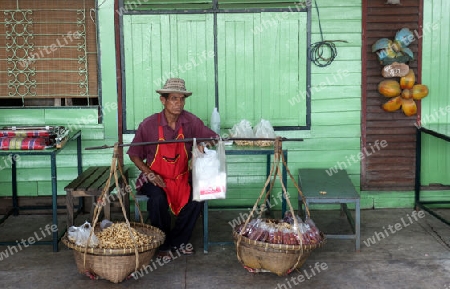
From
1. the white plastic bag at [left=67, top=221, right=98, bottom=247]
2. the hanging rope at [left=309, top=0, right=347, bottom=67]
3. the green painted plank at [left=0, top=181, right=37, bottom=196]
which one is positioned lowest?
the white plastic bag at [left=67, top=221, right=98, bottom=247]

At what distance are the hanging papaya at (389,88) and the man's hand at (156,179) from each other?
259 cm

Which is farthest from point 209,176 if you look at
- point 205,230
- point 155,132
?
point 155,132

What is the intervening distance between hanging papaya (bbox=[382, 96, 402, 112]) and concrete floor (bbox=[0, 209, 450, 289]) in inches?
48.6

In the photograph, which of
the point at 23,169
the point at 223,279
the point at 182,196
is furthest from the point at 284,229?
the point at 23,169

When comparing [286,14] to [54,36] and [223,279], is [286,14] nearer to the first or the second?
[54,36]

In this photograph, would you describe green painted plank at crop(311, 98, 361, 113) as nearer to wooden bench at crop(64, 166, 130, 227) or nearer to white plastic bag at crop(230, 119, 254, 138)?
white plastic bag at crop(230, 119, 254, 138)

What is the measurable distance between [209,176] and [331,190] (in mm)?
1244

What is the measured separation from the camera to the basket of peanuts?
4535mm

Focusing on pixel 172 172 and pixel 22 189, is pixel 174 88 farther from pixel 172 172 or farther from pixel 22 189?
pixel 22 189

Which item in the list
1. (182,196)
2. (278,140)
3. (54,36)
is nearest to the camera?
(278,140)

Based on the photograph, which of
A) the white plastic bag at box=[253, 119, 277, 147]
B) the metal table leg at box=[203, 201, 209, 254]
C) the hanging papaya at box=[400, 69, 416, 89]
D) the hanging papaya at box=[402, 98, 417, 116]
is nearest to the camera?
the metal table leg at box=[203, 201, 209, 254]

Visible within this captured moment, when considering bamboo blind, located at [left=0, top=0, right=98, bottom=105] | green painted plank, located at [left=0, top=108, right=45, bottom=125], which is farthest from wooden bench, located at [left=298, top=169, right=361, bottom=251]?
green painted plank, located at [left=0, top=108, right=45, bottom=125]

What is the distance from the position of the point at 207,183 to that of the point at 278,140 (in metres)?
0.71

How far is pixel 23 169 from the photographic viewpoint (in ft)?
21.3
